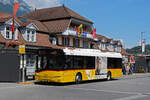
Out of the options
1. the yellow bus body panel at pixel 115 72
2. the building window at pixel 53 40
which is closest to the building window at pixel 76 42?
the building window at pixel 53 40

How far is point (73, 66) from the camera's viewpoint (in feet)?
67.6

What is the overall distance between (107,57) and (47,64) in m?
8.11

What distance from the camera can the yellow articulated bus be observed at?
63.5 ft

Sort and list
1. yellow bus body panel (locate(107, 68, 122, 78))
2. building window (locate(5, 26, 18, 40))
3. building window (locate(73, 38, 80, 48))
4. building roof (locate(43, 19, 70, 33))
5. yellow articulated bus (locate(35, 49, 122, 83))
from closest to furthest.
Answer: yellow articulated bus (locate(35, 49, 122, 83)) < yellow bus body panel (locate(107, 68, 122, 78)) < building window (locate(5, 26, 18, 40)) < building roof (locate(43, 19, 70, 33)) < building window (locate(73, 38, 80, 48))

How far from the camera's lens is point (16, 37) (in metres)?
27.7

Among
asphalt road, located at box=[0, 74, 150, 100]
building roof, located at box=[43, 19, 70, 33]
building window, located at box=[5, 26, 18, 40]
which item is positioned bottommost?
asphalt road, located at box=[0, 74, 150, 100]

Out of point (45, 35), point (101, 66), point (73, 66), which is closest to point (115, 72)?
point (101, 66)

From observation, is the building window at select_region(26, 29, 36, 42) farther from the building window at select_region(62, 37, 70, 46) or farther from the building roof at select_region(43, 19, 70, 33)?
the building window at select_region(62, 37, 70, 46)

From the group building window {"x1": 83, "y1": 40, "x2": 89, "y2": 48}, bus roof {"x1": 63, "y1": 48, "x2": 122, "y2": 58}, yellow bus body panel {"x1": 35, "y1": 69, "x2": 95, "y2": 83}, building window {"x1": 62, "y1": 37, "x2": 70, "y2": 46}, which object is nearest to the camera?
yellow bus body panel {"x1": 35, "y1": 69, "x2": 95, "y2": 83}

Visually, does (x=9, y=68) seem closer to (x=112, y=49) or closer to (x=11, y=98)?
(x=11, y=98)

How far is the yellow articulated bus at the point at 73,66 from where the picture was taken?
762 inches

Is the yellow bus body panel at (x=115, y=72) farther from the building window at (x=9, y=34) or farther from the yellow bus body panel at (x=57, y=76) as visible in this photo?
the building window at (x=9, y=34)

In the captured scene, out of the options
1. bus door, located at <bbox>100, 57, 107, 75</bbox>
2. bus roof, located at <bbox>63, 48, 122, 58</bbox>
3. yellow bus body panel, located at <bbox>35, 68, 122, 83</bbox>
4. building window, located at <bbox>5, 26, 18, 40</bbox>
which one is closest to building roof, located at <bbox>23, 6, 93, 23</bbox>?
building window, located at <bbox>5, 26, 18, 40</bbox>

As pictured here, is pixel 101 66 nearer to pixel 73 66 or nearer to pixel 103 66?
pixel 103 66
